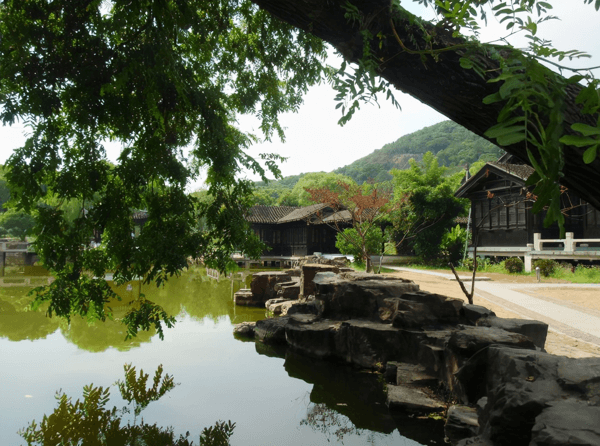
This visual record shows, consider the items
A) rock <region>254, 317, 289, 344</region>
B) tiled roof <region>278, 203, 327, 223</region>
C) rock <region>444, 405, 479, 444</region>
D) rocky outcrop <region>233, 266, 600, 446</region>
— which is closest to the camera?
rocky outcrop <region>233, 266, 600, 446</region>

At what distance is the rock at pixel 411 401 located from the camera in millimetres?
5066

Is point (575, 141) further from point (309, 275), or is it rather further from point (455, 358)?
point (309, 275)

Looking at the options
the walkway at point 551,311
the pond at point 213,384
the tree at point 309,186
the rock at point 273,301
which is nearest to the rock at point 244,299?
the rock at point 273,301

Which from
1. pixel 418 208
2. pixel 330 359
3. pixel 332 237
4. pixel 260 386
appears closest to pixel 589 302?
pixel 330 359

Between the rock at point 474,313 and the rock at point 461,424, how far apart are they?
2.21m

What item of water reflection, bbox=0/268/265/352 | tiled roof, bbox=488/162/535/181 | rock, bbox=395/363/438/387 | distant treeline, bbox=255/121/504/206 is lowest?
water reflection, bbox=0/268/265/352

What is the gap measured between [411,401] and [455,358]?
713mm

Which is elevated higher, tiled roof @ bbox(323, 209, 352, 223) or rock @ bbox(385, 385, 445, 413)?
tiled roof @ bbox(323, 209, 352, 223)

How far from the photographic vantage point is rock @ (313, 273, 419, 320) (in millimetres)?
7680

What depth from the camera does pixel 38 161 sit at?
128 inches

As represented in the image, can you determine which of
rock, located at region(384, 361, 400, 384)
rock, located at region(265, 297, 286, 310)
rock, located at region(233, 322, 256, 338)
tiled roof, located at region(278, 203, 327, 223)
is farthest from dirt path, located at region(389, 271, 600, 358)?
tiled roof, located at region(278, 203, 327, 223)

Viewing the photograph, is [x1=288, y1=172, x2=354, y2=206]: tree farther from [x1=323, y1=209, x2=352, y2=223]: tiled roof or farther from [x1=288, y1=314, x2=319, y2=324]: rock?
[x1=288, y1=314, x2=319, y2=324]: rock

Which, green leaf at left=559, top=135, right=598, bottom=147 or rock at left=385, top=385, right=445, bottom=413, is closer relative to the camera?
green leaf at left=559, top=135, right=598, bottom=147

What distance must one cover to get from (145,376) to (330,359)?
9.89ft
